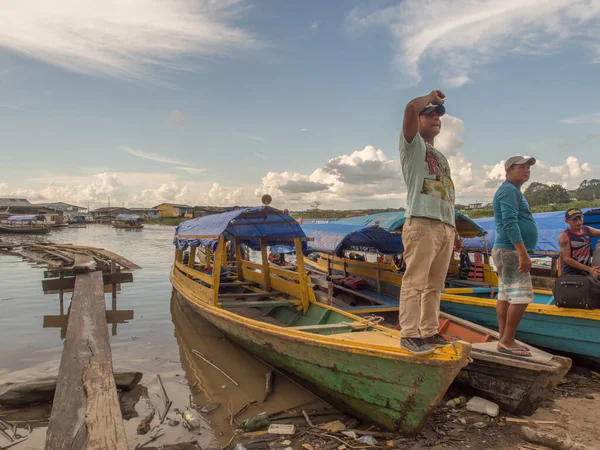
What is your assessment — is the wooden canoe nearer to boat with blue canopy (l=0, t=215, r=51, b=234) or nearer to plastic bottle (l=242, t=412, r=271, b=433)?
plastic bottle (l=242, t=412, r=271, b=433)

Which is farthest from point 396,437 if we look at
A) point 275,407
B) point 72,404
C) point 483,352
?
point 72,404

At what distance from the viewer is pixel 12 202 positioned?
66812 millimetres

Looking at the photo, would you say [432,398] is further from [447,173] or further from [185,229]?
[185,229]

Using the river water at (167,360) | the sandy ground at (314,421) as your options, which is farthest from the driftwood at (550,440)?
the river water at (167,360)

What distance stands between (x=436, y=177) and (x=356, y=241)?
606cm

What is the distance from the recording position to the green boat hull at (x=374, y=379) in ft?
12.1

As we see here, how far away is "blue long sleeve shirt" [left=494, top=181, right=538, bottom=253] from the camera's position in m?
4.08

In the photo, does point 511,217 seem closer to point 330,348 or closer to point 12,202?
point 330,348

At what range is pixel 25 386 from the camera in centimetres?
515

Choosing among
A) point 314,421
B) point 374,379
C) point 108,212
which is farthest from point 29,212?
point 374,379

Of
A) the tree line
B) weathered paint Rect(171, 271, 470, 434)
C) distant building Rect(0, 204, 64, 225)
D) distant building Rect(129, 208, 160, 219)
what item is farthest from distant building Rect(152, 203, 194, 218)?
weathered paint Rect(171, 271, 470, 434)

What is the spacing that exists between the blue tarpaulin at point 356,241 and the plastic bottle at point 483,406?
4.20 m

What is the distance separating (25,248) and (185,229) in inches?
734

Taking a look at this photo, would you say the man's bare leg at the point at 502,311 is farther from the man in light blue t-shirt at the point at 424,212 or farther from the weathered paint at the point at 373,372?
the man in light blue t-shirt at the point at 424,212
